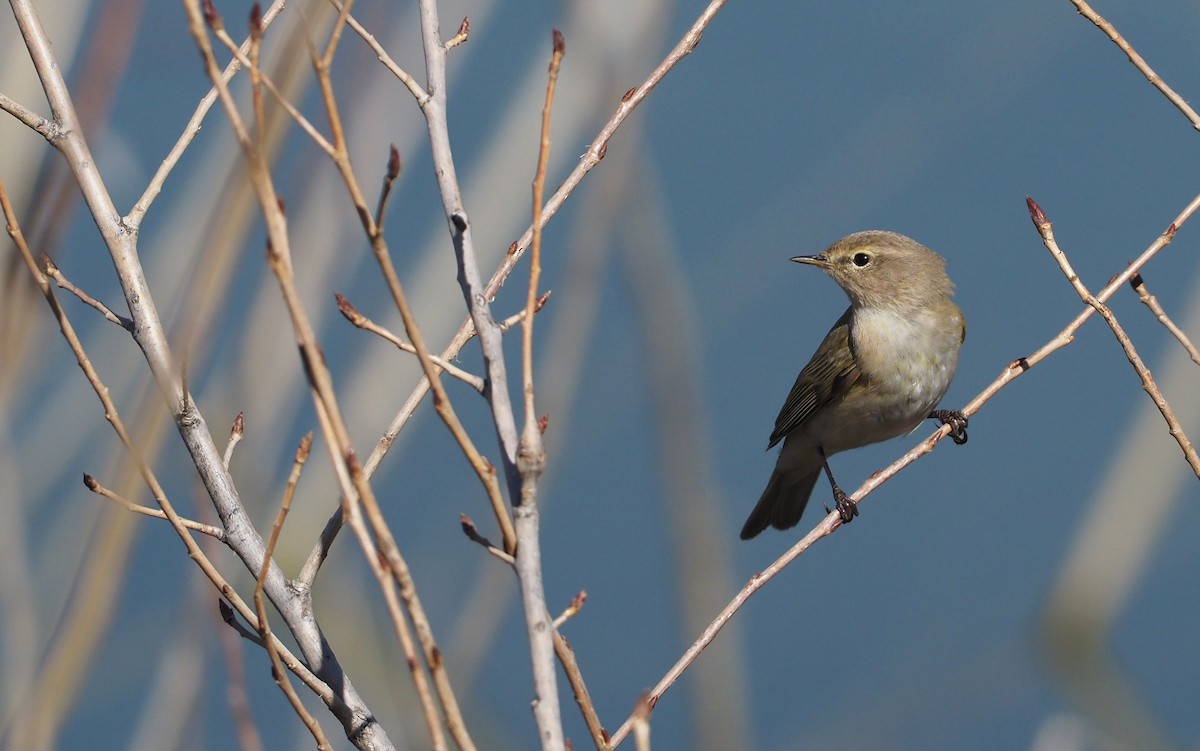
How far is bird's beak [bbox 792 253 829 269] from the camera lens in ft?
15.3

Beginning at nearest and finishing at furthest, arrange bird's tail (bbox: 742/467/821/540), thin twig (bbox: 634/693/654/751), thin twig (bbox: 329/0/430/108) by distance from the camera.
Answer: thin twig (bbox: 634/693/654/751), thin twig (bbox: 329/0/430/108), bird's tail (bbox: 742/467/821/540)

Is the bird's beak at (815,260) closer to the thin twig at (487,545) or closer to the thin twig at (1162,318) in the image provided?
the thin twig at (1162,318)

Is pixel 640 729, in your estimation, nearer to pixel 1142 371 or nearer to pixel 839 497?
pixel 1142 371

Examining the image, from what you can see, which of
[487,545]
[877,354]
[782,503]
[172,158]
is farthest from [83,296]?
[782,503]

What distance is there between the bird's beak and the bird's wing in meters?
0.29

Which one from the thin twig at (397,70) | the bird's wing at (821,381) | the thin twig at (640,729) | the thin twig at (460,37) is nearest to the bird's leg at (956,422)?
the bird's wing at (821,381)

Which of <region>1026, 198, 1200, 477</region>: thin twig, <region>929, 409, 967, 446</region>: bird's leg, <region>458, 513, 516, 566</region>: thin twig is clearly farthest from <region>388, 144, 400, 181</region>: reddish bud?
<region>929, 409, 967, 446</region>: bird's leg

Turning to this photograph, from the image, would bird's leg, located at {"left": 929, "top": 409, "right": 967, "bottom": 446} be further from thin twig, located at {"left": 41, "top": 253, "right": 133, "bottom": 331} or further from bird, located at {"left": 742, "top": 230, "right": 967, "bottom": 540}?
thin twig, located at {"left": 41, "top": 253, "right": 133, "bottom": 331}

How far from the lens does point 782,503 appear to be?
5449 millimetres

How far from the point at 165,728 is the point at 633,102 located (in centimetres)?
170

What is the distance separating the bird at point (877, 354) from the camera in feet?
14.7

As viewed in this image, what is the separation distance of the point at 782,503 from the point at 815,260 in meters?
1.28

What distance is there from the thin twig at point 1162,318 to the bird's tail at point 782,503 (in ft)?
10.0

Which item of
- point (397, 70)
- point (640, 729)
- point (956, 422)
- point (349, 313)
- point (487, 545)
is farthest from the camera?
point (956, 422)
